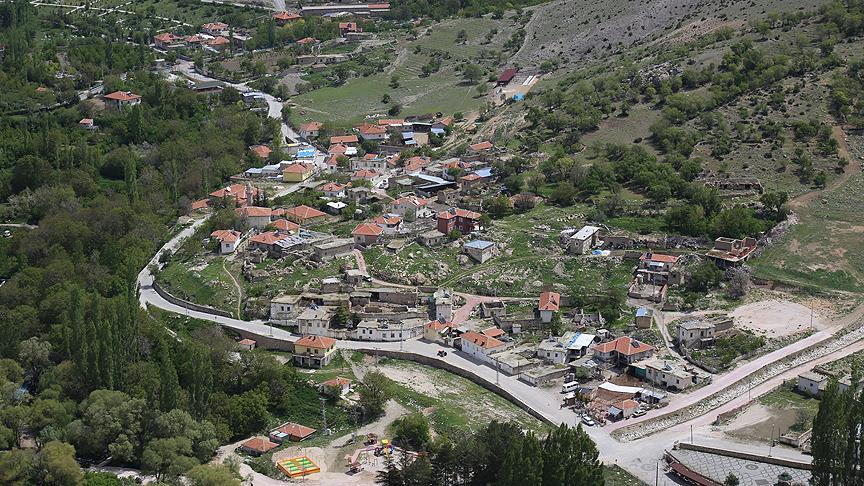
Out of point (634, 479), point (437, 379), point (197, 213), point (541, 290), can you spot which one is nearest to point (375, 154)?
point (197, 213)

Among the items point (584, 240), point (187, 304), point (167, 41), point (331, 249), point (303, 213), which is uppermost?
point (584, 240)

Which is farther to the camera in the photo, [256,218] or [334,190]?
[334,190]

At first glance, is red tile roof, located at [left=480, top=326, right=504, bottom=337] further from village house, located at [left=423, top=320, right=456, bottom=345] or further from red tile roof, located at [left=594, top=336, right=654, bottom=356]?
red tile roof, located at [left=594, top=336, right=654, bottom=356]

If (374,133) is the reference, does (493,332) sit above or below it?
below

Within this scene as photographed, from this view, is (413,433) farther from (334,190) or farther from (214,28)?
(214,28)

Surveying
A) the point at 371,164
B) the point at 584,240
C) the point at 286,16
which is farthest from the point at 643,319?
the point at 286,16

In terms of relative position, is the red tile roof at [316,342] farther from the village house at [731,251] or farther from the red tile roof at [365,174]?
the red tile roof at [365,174]

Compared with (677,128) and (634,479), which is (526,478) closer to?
(634,479)
